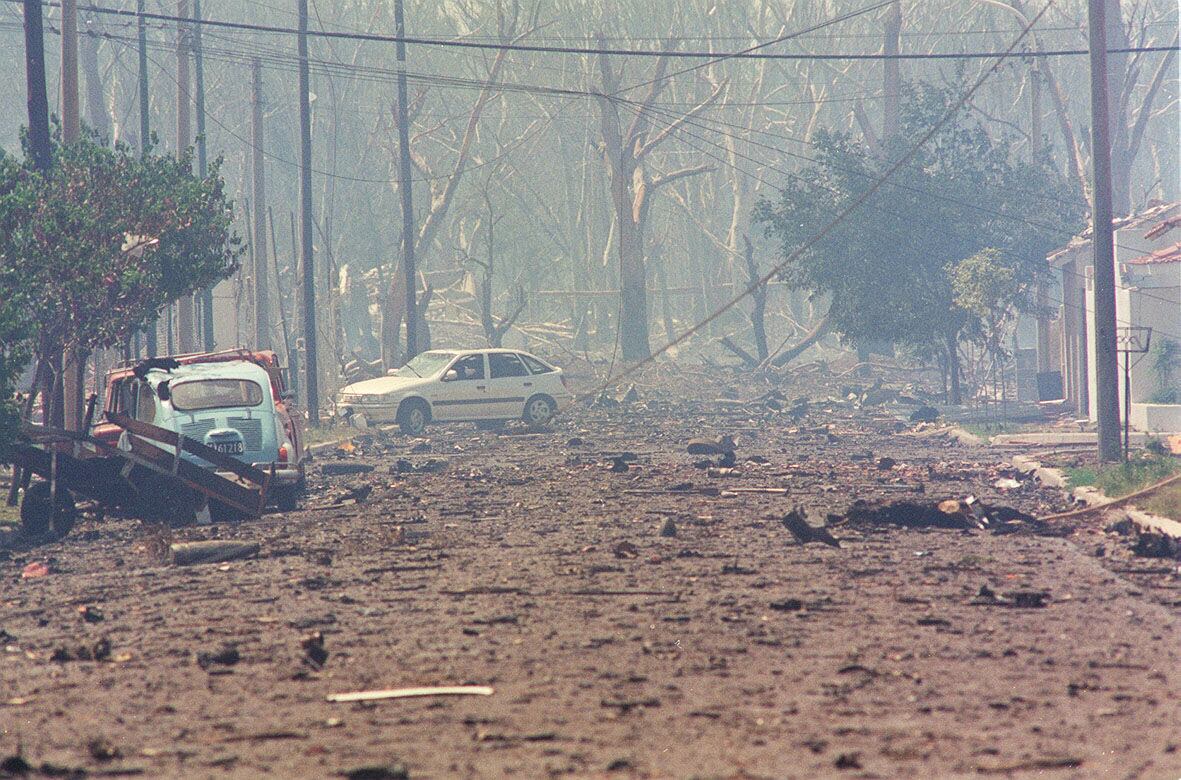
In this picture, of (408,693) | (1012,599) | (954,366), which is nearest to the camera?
(408,693)

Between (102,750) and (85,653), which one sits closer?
(102,750)

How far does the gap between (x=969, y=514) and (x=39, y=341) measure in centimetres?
1190

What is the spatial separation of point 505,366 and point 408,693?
86.2 feet

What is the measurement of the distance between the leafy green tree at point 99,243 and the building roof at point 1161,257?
16645 mm

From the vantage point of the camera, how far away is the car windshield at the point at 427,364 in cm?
3325

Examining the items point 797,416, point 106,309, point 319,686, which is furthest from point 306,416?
point 319,686

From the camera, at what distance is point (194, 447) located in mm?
16312

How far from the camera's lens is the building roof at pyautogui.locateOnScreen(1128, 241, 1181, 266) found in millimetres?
26797

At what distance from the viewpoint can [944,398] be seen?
4003 cm

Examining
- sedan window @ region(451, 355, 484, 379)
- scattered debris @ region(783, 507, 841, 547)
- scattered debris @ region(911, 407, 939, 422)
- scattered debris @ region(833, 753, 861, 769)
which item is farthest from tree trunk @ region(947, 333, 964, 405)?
scattered debris @ region(833, 753, 861, 769)

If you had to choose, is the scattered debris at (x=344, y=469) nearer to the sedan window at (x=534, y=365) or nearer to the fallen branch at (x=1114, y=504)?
the sedan window at (x=534, y=365)

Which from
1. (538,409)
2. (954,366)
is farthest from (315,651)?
(954,366)

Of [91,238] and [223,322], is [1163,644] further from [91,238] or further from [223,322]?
[223,322]

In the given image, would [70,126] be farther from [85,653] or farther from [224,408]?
[85,653]
